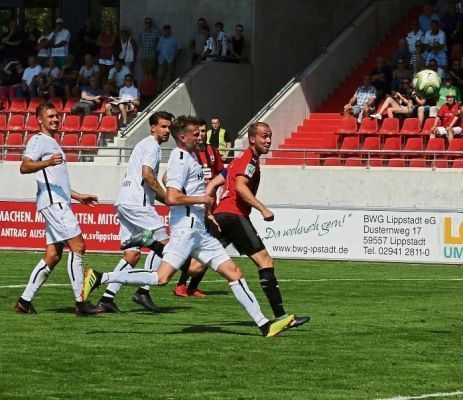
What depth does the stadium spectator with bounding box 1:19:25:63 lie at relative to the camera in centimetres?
3959

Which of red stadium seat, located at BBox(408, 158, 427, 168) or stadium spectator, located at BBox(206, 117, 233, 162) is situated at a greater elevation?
stadium spectator, located at BBox(206, 117, 233, 162)

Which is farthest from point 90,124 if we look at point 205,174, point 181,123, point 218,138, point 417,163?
point 181,123

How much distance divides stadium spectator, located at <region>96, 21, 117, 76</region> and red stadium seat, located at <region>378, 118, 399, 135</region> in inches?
341

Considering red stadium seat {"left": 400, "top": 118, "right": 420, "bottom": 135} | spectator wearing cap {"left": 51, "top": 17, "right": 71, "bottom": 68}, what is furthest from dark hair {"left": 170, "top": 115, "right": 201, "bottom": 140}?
spectator wearing cap {"left": 51, "top": 17, "right": 71, "bottom": 68}

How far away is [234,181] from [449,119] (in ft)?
58.8

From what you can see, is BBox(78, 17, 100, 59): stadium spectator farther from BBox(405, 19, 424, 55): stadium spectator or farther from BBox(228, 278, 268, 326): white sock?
BBox(228, 278, 268, 326): white sock

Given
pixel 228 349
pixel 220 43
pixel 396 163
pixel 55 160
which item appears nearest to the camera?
pixel 228 349

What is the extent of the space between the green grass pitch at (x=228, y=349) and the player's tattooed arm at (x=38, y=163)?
1.51 m

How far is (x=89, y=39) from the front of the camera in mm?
38469

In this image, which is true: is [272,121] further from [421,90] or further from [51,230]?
[51,230]

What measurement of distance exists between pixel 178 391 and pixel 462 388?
2.04 metres

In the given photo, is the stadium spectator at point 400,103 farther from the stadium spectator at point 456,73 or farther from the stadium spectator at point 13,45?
the stadium spectator at point 13,45

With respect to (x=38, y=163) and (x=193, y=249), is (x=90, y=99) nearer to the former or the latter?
(x=38, y=163)

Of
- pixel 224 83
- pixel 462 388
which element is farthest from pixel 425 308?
pixel 224 83
